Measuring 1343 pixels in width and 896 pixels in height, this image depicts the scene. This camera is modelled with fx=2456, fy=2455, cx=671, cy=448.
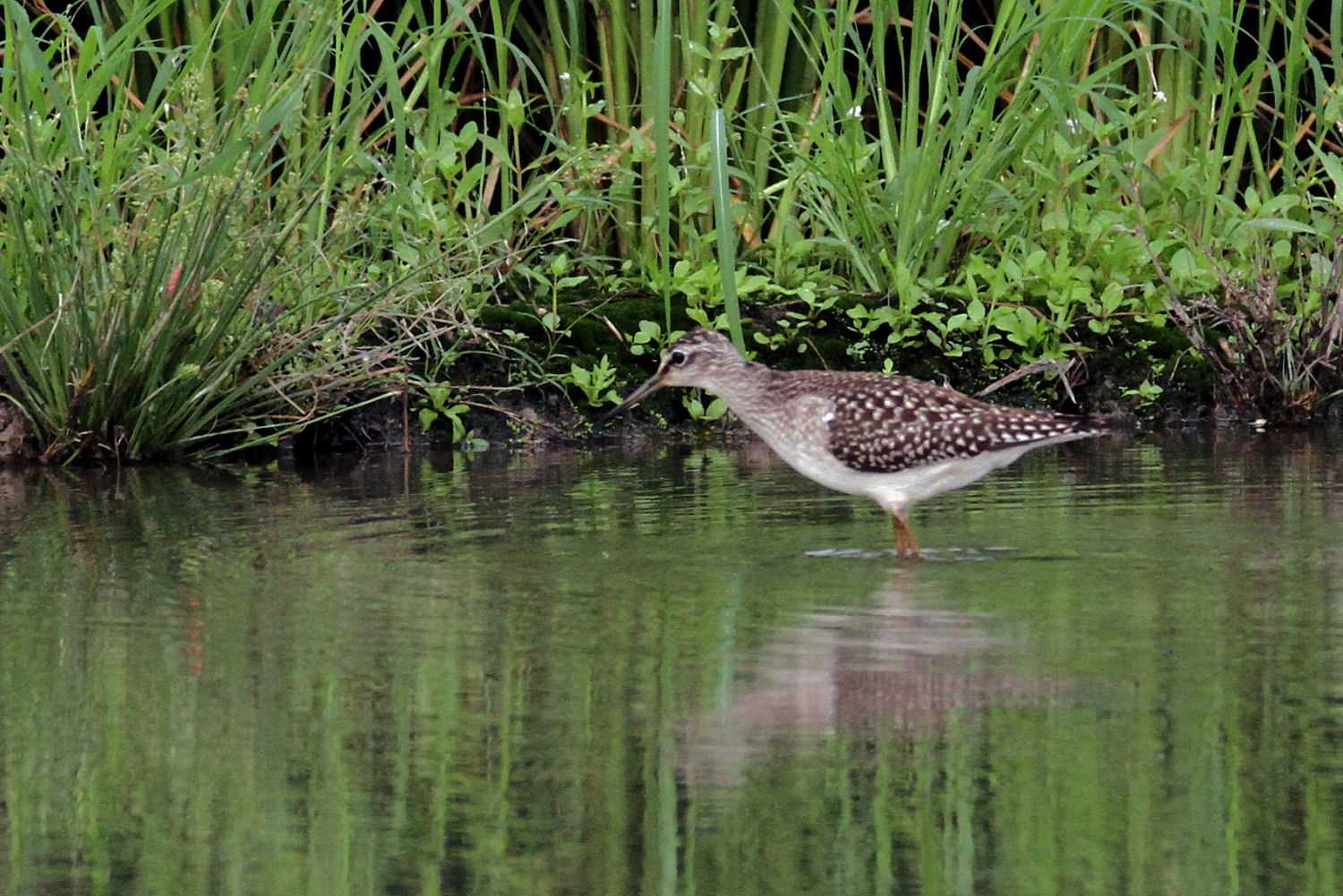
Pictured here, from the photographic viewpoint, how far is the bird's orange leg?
7863 millimetres

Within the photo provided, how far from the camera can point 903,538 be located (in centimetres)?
805

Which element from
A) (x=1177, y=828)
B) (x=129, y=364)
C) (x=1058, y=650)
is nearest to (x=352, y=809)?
(x=1177, y=828)

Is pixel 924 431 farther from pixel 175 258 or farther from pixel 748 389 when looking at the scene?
pixel 175 258

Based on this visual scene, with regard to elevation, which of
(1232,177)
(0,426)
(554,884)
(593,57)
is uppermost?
(593,57)

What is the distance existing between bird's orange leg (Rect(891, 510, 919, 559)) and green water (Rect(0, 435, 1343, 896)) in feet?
0.41

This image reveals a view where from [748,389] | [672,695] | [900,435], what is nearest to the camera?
[672,695]

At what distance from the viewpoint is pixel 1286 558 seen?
294 inches

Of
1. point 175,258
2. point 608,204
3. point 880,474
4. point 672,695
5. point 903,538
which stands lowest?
point 672,695

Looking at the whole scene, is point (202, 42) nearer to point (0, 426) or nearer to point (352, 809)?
point (0, 426)

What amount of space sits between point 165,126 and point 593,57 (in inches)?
148

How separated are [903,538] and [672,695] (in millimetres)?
2619

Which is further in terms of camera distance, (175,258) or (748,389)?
(175,258)

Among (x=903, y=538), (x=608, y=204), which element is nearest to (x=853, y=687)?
(x=903, y=538)

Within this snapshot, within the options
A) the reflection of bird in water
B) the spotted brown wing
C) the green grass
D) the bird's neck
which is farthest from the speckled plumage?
the reflection of bird in water
